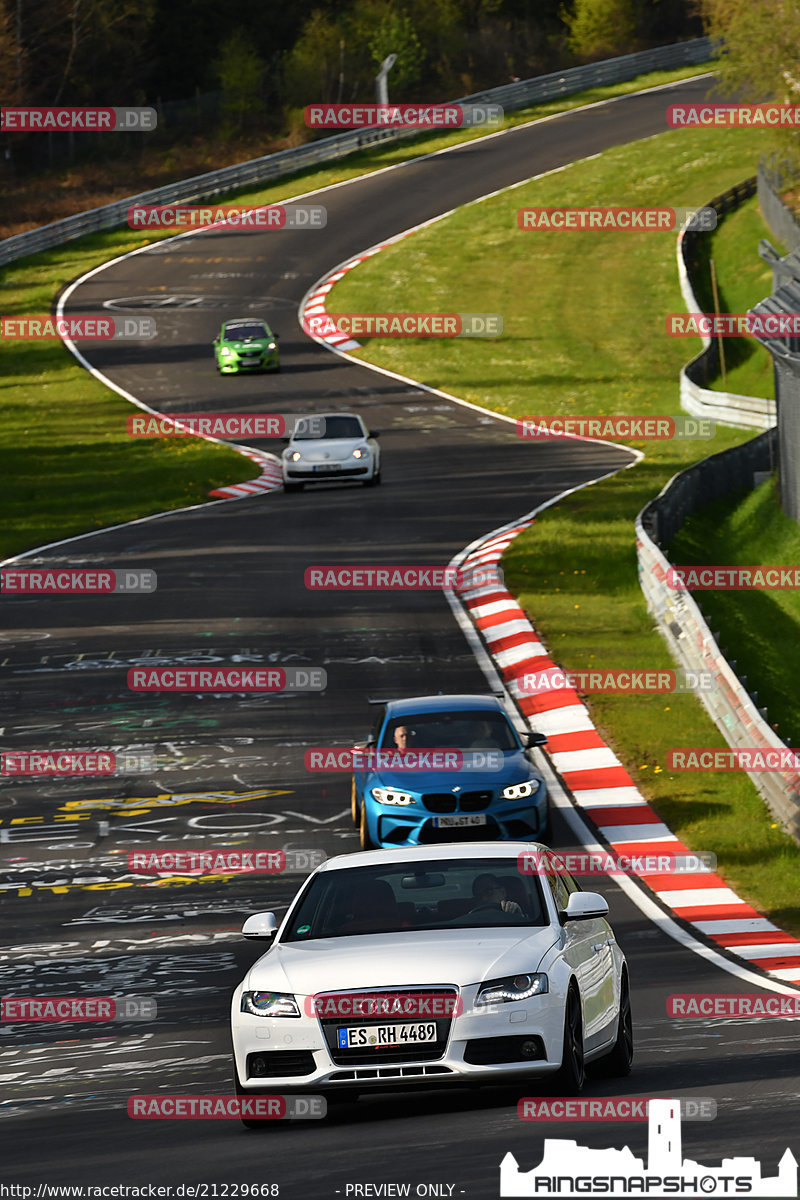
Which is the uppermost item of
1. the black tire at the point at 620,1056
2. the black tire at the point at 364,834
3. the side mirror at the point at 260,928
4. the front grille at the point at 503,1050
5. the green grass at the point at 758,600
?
the side mirror at the point at 260,928

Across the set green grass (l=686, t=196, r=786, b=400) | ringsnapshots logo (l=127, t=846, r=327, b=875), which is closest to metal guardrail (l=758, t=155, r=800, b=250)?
green grass (l=686, t=196, r=786, b=400)

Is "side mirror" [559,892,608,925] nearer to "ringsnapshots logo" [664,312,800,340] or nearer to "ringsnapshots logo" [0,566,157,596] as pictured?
"ringsnapshots logo" [0,566,157,596]

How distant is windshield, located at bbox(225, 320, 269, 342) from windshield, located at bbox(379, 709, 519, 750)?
33.5 m

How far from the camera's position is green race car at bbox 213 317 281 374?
160 feet

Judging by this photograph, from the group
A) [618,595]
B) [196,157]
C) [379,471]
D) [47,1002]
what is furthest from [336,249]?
[47,1002]

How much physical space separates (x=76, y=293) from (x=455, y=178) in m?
17.1

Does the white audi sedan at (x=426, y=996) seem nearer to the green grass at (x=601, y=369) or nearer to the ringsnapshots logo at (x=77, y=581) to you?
the green grass at (x=601, y=369)

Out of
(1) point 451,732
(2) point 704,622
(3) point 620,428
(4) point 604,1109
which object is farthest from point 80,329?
(4) point 604,1109

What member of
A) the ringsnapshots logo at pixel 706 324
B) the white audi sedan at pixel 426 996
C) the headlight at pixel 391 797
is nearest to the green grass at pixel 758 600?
the headlight at pixel 391 797

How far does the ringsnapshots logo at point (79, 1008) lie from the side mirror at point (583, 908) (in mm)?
3652

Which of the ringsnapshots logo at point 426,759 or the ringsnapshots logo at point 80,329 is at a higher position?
the ringsnapshots logo at point 80,329

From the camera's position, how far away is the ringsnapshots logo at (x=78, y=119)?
80688 mm

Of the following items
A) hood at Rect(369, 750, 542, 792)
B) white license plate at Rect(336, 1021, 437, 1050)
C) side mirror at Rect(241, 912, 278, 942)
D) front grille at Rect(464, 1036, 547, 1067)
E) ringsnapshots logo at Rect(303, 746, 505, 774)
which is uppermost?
side mirror at Rect(241, 912, 278, 942)

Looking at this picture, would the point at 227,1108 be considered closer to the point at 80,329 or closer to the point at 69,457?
the point at 69,457
